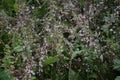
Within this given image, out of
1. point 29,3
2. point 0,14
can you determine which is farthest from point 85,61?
point 29,3

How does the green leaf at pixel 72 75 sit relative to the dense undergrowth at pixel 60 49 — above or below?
below

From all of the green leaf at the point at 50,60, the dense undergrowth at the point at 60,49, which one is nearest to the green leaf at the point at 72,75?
the dense undergrowth at the point at 60,49

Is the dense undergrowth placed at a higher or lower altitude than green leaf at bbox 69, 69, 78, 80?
higher

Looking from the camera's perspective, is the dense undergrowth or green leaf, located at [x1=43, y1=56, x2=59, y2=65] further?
green leaf, located at [x1=43, y1=56, x2=59, y2=65]

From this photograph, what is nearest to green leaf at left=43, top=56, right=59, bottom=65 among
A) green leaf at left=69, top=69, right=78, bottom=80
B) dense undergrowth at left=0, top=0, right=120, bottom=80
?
dense undergrowth at left=0, top=0, right=120, bottom=80

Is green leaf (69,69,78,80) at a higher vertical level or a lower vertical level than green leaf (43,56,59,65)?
lower

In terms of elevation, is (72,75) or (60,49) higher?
(60,49)

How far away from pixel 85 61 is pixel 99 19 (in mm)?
638

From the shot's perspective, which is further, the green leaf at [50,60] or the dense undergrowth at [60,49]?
the green leaf at [50,60]

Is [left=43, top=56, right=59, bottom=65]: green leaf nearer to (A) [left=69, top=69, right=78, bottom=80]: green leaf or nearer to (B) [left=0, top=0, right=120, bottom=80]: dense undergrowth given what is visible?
(B) [left=0, top=0, right=120, bottom=80]: dense undergrowth

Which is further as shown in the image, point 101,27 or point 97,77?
point 101,27

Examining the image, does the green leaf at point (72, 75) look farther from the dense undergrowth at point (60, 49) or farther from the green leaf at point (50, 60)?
the green leaf at point (50, 60)

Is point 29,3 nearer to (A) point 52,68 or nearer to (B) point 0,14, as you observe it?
(B) point 0,14

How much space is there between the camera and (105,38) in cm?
281
